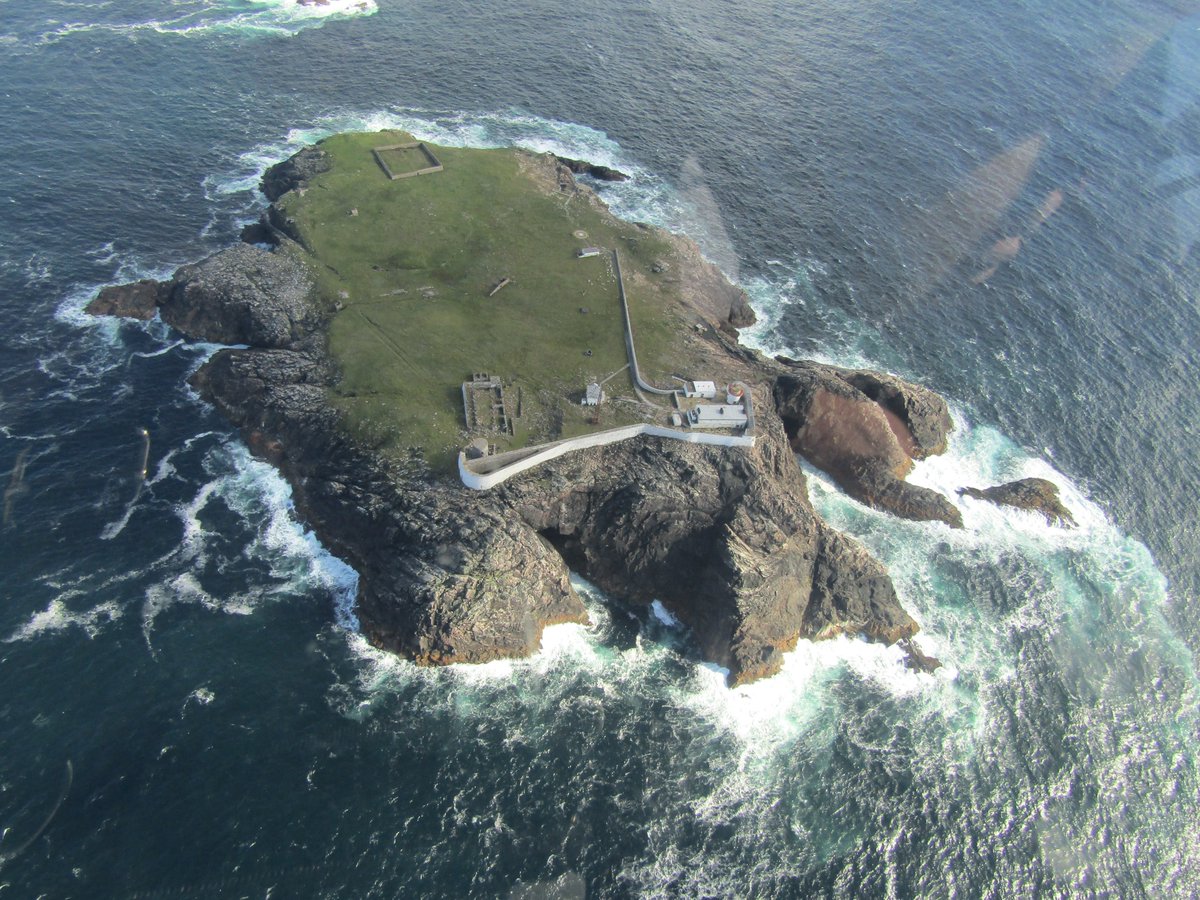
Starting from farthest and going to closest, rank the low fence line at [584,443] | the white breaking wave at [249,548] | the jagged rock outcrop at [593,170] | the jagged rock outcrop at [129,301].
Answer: the jagged rock outcrop at [593,170] < the jagged rock outcrop at [129,301] < the low fence line at [584,443] < the white breaking wave at [249,548]

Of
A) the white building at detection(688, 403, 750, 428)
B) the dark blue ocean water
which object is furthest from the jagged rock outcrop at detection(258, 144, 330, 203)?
the white building at detection(688, 403, 750, 428)

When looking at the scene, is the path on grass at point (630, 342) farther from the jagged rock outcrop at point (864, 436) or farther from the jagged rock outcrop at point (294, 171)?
the jagged rock outcrop at point (294, 171)

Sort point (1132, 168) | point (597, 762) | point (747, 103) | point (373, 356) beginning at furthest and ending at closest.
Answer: point (747, 103) → point (1132, 168) → point (373, 356) → point (597, 762)

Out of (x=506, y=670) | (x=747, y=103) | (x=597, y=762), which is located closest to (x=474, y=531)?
(x=506, y=670)

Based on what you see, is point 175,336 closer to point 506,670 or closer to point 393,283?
point 393,283

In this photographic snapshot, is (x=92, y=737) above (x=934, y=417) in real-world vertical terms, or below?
below

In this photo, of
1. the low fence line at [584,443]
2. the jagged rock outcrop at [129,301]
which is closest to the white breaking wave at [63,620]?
the low fence line at [584,443]
